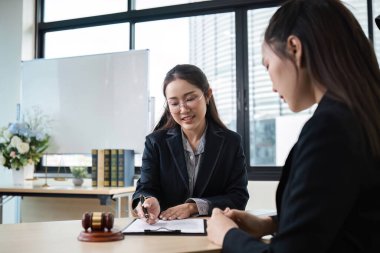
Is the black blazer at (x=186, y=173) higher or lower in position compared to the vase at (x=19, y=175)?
higher

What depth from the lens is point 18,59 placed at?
13.4 ft

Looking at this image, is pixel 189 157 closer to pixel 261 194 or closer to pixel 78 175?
pixel 261 194

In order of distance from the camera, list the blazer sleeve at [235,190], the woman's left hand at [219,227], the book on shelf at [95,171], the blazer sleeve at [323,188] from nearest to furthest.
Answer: the blazer sleeve at [323,188] < the woman's left hand at [219,227] < the blazer sleeve at [235,190] < the book on shelf at [95,171]

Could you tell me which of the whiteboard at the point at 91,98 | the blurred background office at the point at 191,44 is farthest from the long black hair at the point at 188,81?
the whiteboard at the point at 91,98

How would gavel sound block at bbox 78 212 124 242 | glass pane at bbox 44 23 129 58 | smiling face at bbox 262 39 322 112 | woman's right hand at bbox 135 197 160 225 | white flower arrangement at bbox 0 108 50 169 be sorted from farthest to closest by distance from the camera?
glass pane at bbox 44 23 129 58, white flower arrangement at bbox 0 108 50 169, woman's right hand at bbox 135 197 160 225, gavel sound block at bbox 78 212 124 242, smiling face at bbox 262 39 322 112

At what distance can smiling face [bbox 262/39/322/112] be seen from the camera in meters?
0.82

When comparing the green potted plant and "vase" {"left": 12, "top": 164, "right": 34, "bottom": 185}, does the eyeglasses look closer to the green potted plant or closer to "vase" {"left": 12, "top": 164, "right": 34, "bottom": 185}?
the green potted plant

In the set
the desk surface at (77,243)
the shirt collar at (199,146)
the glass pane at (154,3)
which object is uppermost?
the glass pane at (154,3)

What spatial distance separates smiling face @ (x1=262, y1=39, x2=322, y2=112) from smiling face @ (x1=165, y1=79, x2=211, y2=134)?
2.78 feet

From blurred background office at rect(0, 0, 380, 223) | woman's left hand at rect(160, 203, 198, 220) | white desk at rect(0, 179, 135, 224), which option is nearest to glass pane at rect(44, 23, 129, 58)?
blurred background office at rect(0, 0, 380, 223)

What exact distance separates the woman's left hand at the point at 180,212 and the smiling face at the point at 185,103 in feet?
1.37

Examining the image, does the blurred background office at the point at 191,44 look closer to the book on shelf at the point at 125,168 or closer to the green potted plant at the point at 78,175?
the book on shelf at the point at 125,168

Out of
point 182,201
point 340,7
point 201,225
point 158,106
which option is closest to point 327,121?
point 340,7

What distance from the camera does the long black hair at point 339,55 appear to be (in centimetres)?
74
